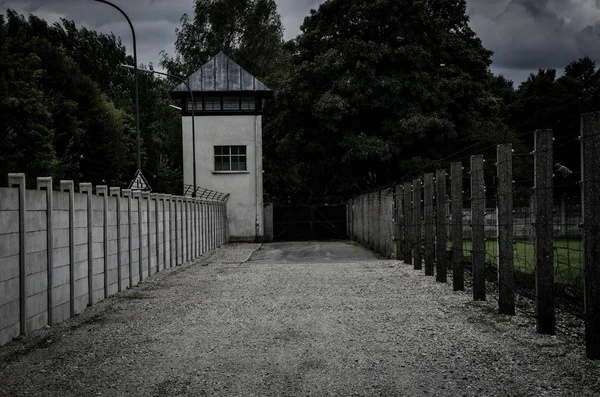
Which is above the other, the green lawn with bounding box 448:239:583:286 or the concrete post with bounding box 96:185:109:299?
the concrete post with bounding box 96:185:109:299

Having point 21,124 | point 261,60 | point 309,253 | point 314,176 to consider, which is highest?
point 261,60

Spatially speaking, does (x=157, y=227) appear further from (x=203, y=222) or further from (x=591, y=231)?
(x=591, y=231)

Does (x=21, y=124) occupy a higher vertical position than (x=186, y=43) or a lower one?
lower

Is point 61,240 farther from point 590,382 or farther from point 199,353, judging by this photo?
point 590,382

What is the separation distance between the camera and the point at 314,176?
4294 cm

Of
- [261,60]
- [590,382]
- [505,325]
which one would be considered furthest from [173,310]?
[261,60]

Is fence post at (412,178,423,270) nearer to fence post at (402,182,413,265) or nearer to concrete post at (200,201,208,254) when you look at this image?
fence post at (402,182,413,265)

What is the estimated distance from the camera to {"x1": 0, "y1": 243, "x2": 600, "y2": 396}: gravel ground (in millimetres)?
6113

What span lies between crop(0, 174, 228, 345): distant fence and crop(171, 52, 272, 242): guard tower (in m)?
21.9

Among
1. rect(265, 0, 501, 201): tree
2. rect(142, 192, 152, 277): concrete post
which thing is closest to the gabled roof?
rect(265, 0, 501, 201): tree

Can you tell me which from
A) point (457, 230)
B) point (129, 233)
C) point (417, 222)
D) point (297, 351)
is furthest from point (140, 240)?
point (297, 351)

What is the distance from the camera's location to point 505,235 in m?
10.3

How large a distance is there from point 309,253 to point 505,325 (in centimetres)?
1876

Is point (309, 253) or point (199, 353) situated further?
point (309, 253)
